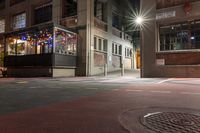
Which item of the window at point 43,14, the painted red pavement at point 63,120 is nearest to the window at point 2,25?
Answer: the window at point 43,14

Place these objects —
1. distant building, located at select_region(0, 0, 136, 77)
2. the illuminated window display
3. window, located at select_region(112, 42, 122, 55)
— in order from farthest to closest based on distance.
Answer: window, located at select_region(112, 42, 122, 55), distant building, located at select_region(0, 0, 136, 77), the illuminated window display

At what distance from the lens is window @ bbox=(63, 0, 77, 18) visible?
872 inches

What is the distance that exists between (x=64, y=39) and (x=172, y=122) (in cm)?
1755

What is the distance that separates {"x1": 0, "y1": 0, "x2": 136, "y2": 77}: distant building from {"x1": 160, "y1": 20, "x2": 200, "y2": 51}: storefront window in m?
7.80

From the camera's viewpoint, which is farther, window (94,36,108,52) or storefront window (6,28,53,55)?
window (94,36,108,52)

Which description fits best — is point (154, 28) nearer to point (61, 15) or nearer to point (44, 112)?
point (61, 15)

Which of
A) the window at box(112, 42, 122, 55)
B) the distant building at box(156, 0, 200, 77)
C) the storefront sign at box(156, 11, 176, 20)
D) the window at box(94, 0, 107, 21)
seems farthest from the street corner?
the window at box(112, 42, 122, 55)

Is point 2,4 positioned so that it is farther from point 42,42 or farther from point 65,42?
point 65,42

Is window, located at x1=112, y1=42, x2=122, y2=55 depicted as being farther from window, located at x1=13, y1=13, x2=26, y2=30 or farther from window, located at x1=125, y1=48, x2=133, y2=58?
window, located at x1=13, y1=13, x2=26, y2=30

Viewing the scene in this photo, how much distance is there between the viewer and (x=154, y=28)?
15367 millimetres

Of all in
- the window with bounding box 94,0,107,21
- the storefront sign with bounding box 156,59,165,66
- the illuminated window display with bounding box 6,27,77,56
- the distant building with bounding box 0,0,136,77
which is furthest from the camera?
the window with bounding box 94,0,107,21

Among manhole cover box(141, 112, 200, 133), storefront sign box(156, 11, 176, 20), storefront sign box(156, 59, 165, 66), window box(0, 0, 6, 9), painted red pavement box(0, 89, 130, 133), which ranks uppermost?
window box(0, 0, 6, 9)

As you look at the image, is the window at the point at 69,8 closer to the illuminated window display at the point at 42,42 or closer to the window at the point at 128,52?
the illuminated window display at the point at 42,42

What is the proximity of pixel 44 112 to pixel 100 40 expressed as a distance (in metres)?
19.4
